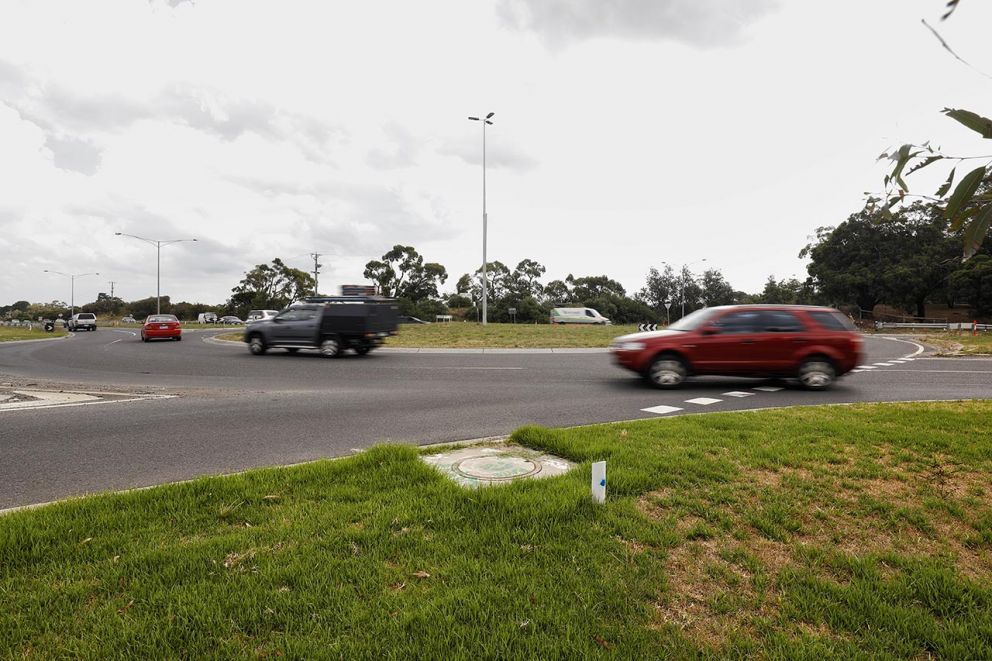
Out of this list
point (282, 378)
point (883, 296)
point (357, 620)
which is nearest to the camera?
point (357, 620)

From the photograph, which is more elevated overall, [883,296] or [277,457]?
[883,296]

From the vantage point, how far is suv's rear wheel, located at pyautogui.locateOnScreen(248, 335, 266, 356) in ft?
59.0

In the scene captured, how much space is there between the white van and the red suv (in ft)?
118

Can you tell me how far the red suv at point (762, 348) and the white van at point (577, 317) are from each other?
3587cm

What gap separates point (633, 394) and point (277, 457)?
20.8 feet

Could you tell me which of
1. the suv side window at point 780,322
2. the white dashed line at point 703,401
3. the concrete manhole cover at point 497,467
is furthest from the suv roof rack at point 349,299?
the concrete manhole cover at point 497,467

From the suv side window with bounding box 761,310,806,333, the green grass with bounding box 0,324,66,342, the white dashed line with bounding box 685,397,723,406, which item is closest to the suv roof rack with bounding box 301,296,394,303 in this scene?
the white dashed line with bounding box 685,397,723,406

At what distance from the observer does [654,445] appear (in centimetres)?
502

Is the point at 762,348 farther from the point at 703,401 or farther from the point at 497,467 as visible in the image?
the point at 497,467

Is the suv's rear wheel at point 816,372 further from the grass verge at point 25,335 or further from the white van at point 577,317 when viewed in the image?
the grass verge at point 25,335

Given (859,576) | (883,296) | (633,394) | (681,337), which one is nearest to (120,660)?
(859,576)

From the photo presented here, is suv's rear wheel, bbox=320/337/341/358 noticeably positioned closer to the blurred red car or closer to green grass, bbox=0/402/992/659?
green grass, bbox=0/402/992/659

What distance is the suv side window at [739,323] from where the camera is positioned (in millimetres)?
10016

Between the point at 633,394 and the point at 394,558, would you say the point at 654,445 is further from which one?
the point at 633,394
